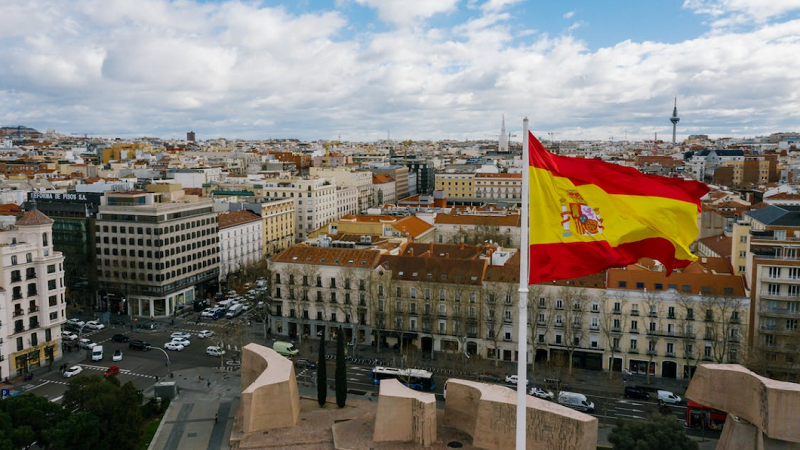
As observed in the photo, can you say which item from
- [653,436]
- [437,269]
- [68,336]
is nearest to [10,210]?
[68,336]

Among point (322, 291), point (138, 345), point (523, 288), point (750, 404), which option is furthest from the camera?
point (322, 291)

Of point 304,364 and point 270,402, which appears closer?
point 270,402

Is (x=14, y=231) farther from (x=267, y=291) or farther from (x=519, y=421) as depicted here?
(x=519, y=421)

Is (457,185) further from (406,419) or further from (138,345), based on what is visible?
(406,419)

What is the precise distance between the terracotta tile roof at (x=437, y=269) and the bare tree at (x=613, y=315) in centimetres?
1199

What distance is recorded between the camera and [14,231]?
62.4 meters

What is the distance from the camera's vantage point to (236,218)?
101250 millimetres

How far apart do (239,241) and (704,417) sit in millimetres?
70485

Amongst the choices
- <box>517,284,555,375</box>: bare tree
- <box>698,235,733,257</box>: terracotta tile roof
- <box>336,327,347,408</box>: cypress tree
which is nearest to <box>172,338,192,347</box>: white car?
<box>336,327,347,408</box>: cypress tree

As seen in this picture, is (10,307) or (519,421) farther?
(10,307)

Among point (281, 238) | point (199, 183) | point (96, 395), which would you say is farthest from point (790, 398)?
point (199, 183)

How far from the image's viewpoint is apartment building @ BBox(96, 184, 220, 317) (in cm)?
8088

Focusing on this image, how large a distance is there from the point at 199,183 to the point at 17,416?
105 m

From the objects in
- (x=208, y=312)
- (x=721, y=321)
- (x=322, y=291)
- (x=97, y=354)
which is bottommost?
(x=97, y=354)
